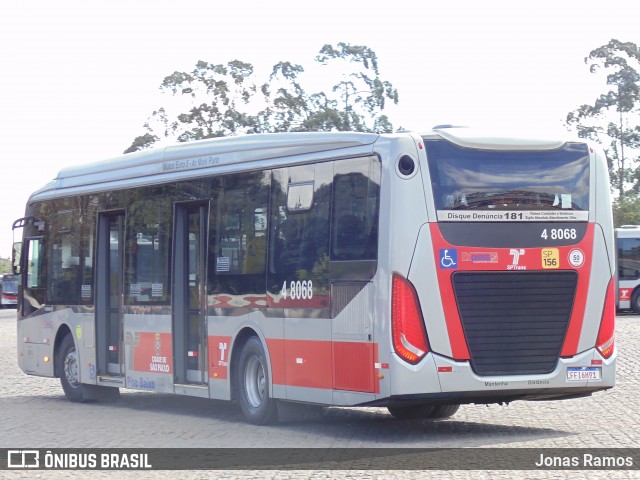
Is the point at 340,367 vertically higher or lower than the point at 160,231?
lower

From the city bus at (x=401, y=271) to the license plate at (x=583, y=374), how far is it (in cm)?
2

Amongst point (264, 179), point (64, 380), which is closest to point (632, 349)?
point (64, 380)

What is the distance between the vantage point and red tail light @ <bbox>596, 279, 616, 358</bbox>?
1342 centimetres

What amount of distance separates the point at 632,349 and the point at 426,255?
16.2 metres

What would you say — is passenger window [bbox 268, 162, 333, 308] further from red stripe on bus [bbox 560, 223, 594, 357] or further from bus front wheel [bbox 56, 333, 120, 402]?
bus front wheel [bbox 56, 333, 120, 402]

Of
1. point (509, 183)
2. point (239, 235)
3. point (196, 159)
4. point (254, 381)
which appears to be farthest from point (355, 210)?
point (196, 159)

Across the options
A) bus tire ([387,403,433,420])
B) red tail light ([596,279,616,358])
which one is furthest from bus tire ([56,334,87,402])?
red tail light ([596,279,616,358])

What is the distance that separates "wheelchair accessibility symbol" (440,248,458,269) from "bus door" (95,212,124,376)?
6.98m

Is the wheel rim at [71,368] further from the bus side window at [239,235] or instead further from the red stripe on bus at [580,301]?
the red stripe on bus at [580,301]

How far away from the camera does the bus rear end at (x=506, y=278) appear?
12555 millimetres

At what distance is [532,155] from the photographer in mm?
13195

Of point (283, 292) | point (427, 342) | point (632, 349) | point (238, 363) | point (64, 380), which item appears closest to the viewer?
point (427, 342)

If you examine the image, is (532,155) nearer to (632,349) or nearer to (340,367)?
(340,367)

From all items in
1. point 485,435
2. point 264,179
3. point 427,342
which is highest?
point 264,179
